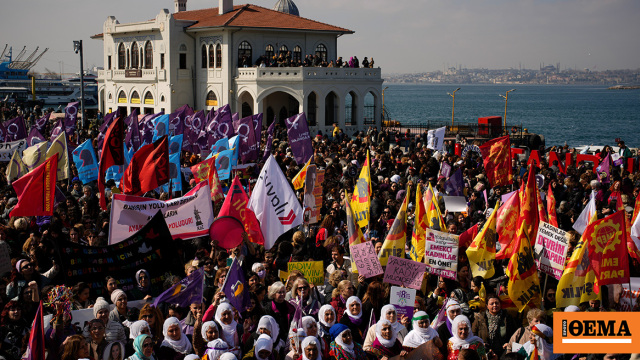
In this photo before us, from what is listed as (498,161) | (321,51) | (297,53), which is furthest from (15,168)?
(321,51)

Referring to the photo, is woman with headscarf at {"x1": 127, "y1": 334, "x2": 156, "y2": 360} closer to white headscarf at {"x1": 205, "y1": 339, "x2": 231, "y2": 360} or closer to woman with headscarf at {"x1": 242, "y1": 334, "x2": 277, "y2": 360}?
white headscarf at {"x1": 205, "y1": 339, "x2": 231, "y2": 360}

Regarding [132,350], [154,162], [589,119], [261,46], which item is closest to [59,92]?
[261,46]

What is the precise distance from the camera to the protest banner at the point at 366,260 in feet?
33.2

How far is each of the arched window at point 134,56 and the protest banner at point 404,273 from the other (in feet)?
140

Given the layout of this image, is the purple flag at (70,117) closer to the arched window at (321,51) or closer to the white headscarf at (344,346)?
the arched window at (321,51)

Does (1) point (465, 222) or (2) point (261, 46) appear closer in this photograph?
(1) point (465, 222)

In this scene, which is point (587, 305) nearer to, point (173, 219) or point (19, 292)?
point (173, 219)

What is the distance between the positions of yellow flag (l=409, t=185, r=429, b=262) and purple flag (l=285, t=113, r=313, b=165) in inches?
363

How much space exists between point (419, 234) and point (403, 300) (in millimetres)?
2479

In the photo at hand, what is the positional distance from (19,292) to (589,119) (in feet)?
409

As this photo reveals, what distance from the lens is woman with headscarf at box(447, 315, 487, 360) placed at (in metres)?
7.94

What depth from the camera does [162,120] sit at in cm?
2328

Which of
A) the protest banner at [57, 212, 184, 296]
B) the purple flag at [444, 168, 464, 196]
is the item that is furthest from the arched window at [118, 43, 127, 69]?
the protest banner at [57, 212, 184, 296]

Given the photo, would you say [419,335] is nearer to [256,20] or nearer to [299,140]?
[299,140]
